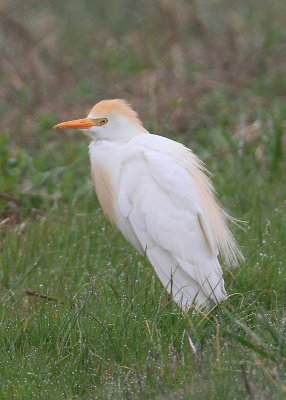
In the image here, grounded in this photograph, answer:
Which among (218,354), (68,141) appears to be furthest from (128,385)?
(68,141)

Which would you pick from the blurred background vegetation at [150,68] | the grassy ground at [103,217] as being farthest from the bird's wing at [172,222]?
→ the blurred background vegetation at [150,68]

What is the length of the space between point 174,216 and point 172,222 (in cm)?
3

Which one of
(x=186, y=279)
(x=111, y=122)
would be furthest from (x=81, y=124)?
(x=186, y=279)

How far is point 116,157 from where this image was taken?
17.3ft

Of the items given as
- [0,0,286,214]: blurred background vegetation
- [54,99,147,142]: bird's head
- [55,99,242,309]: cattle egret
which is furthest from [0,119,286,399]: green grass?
[0,0,286,214]: blurred background vegetation

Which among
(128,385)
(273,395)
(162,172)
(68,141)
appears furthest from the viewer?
(68,141)

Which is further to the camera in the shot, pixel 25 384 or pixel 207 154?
pixel 207 154

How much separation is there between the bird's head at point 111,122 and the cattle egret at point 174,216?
0.37ft

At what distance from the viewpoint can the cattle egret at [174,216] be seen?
197 inches

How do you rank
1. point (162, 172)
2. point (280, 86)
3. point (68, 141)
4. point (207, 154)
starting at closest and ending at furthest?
point (162, 172) < point (207, 154) < point (68, 141) < point (280, 86)

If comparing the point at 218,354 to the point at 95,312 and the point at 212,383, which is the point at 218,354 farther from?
the point at 95,312

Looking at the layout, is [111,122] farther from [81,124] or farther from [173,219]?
[173,219]

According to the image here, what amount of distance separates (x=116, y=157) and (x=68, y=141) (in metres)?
3.22

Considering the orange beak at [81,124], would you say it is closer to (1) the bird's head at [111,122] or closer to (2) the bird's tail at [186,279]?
(1) the bird's head at [111,122]
